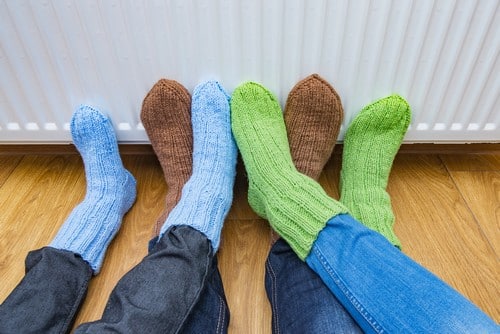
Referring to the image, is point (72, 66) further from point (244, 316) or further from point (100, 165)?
A: point (244, 316)

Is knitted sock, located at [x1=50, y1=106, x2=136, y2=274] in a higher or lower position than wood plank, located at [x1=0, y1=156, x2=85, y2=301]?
higher

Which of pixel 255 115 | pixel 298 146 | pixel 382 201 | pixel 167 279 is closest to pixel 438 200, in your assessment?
pixel 382 201

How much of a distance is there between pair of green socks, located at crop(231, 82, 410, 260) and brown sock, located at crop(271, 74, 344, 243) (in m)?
0.03

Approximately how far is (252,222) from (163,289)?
0.95 ft

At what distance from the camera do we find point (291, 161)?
0.62m

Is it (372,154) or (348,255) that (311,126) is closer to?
(372,154)

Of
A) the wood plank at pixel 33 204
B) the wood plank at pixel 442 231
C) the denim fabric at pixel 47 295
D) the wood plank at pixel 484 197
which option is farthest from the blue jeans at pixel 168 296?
the wood plank at pixel 484 197

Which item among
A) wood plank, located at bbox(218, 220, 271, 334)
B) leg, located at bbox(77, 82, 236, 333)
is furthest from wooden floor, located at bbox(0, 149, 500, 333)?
leg, located at bbox(77, 82, 236, 333)

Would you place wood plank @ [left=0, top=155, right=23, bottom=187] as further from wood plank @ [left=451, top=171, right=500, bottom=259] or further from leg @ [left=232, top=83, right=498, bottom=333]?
wood plank @ [left=451, top=171, right=500, bottom=259]

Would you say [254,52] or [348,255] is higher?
[254,52]

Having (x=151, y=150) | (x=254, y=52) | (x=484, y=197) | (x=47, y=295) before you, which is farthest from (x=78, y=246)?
(x=484, y=197)

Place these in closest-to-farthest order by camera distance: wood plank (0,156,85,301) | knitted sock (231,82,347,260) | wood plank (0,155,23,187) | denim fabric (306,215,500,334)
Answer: denim fabric (306,215,500,334) < knitted sock (231,82,347,260) < wood plank (0,156,85,301) < wood plank (0,155,23,187)

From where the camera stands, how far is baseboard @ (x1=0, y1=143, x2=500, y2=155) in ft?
2.66

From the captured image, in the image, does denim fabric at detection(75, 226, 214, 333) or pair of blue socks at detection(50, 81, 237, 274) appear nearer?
denim fabric at detection(75, 226, 214, 333)
